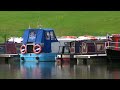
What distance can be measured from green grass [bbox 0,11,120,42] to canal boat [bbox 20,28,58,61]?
2543 centimetres

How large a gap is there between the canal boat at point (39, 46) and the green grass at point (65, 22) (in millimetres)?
25431

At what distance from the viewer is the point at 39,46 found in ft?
134

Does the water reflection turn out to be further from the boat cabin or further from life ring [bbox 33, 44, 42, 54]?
the boat cabin

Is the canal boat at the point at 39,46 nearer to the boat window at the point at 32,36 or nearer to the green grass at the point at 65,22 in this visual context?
the boat window at the point at 32,36

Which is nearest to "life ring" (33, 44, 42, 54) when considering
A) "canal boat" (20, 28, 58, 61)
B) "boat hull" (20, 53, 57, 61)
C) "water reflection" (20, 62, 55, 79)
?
"canal boat" (20, 28, 58, 61)

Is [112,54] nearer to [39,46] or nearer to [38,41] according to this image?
[39,46]

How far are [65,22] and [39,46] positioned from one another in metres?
44.2

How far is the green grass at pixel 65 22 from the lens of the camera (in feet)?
246

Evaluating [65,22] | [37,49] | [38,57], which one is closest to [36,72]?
[38,57]

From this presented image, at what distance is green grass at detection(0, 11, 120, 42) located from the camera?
75.1m

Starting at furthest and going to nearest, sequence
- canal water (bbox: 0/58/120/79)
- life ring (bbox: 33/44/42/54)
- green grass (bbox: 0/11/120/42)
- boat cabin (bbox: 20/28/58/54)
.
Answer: green grass (bbox: 0/11/120/42) → boat cabin (bbox: 20/28/58/54) → life ring (bbox: 33/44/42/54) → canal water (bbox: 0/58/120/79)
